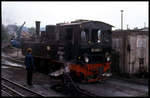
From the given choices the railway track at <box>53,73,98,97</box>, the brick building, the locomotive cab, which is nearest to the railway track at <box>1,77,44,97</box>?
the railway track at <box>53,73,98,97</box>

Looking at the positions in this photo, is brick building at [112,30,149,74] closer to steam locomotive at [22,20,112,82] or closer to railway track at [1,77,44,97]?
steam locomotive at [22,20,112,82]

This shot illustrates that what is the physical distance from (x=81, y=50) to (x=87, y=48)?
0.35m

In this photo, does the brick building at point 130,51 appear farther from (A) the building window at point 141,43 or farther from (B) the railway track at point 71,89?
(B) the railway track at point 71,89

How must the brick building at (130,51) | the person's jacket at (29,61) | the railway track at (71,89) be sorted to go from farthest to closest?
the brick building at (130,51) < the person's jacket at (29,61) < the railway track at (71,89)

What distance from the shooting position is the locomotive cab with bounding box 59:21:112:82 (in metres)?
11.2

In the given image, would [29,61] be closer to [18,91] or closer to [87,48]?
[18,91]

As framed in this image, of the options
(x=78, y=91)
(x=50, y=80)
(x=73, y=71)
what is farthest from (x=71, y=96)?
(x=50, y=80)

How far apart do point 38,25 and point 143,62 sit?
7.38 m

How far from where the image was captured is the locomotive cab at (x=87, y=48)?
11.2 m

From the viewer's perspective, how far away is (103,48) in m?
12.0

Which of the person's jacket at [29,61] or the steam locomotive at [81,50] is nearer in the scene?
the person's jacket at [29,61]

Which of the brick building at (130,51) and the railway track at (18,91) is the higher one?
the brick building at (130,51)

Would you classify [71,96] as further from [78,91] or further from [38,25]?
[38,25]

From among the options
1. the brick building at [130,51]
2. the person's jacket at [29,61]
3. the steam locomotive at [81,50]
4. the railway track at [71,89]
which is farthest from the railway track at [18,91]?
the brick building at [130,51]
